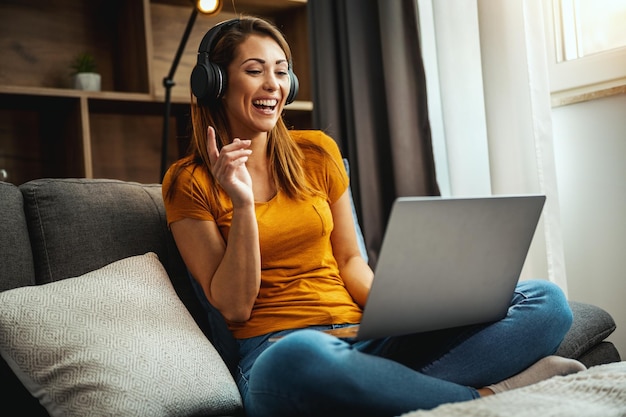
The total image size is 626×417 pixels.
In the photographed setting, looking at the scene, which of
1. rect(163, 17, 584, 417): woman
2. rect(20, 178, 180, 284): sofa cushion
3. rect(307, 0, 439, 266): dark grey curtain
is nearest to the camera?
rect(163, 17, 584, 417): woman

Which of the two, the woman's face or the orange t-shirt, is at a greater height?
the woman's face

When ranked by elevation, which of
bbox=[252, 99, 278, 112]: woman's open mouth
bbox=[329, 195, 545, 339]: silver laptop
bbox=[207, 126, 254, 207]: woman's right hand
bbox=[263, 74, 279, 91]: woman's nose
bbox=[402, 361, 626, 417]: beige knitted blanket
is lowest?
bbox=[402, 361, 626, 417]: beige knitted blanket

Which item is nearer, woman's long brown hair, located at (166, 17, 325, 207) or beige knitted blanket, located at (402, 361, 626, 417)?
beige knitted blanket, located at (402, 361, 626, 417)

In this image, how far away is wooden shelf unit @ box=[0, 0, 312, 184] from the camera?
2.36m

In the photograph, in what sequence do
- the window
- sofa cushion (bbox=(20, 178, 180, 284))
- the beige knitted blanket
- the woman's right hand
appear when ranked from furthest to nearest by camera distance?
the window → sofa cushion (bbox=(20, 178, 180, 284)) → the woman's right hand → the beige knitted blanket

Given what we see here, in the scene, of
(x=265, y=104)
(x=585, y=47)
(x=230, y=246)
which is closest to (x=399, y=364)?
(x=230, y=246)

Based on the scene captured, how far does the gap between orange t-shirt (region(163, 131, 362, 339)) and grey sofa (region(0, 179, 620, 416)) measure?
0.13m

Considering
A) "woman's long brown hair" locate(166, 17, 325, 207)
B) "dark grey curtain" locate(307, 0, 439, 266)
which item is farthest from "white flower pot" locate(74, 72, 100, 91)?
"woman's long brown hair" locate(166, 17, 325, 207)

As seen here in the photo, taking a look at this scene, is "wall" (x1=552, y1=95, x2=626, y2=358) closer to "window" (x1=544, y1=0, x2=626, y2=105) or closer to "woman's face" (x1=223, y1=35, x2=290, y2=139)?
"window" (x1=544, y1=0, x2=626, y2=105)

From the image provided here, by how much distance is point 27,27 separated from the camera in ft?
7.99

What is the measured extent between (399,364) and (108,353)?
45 centimetres

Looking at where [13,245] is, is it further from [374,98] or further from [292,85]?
[374,98]

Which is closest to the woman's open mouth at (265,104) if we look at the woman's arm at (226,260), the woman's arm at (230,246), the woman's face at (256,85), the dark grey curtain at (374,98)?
the woman's face at (256,85)

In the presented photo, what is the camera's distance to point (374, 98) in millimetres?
2436
